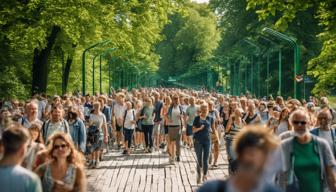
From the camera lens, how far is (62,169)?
7.34 meters

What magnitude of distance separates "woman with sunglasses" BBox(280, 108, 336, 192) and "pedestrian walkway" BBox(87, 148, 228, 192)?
748 cm

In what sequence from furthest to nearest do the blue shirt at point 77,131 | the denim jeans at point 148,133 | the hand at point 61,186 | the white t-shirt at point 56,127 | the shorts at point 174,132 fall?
the denim jeans at point 148,133 → the shorts at point 174,132 → the blue shirt at point 77,131 → the white t-shirt at point 56,127 → the hand at point 61,186

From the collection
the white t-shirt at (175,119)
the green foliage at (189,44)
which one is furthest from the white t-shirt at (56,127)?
the green foliage at (189,44)

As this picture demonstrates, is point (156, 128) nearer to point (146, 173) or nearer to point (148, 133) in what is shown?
point (148, 133)

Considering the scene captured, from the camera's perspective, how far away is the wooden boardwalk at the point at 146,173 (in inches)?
647

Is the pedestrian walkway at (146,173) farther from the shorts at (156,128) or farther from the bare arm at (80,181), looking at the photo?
the bare arm at (80,181)

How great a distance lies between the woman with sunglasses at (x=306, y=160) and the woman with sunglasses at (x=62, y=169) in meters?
2.19

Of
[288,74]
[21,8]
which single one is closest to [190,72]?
[288,74]

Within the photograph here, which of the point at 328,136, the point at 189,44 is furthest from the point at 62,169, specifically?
the point at 189,44

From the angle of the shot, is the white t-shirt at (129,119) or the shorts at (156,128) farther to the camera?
the shorts at (156,128)

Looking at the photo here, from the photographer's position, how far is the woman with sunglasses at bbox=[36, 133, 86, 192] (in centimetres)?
720

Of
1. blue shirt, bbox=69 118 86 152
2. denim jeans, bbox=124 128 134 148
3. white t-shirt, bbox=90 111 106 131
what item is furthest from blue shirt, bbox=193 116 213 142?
denim jeans, bbox=124 128 134 148

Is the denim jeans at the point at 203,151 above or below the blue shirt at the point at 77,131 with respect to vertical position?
below

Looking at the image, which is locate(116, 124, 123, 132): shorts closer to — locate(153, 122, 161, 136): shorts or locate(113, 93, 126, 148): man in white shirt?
locate(113, 93, 126, 148): man in white shirt
